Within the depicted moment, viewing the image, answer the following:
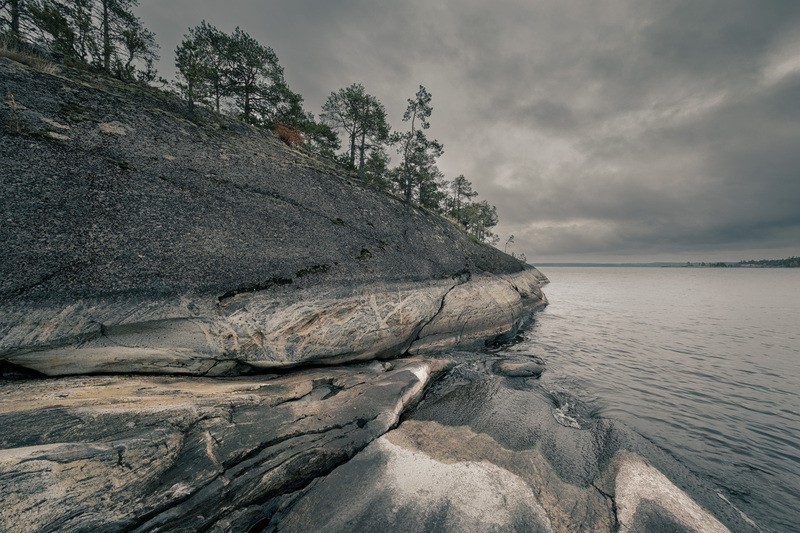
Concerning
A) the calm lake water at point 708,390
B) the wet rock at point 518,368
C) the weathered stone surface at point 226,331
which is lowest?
the calm lake water at point 708,390

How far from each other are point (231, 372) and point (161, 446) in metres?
→ 3.59

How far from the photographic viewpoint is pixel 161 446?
4.33m

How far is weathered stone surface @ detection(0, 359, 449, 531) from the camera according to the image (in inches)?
134

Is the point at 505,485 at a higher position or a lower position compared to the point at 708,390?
higher

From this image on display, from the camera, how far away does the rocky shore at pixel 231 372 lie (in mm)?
4191

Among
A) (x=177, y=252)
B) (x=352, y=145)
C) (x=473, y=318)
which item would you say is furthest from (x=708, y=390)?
(x=352, y=145)

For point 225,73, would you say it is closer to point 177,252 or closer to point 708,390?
point 177,252

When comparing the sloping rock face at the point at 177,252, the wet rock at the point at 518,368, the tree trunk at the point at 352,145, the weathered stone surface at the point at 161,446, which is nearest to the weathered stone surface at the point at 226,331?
the sloping rock face at the point at 177,252

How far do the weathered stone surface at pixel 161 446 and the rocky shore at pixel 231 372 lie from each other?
3 centimetres

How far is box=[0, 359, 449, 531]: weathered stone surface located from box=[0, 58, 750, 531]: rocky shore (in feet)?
0.09

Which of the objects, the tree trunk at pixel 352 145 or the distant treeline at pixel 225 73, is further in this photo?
the tree trunk at pixel 352 145

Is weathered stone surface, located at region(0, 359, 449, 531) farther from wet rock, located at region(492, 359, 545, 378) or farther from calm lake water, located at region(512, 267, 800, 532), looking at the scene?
calm lake water, located at region(512, 267, 800, 532)

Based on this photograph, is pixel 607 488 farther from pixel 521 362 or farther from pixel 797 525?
pixel 521 362

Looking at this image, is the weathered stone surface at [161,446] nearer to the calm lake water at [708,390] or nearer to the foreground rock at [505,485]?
the foreground rock at [505,485]
